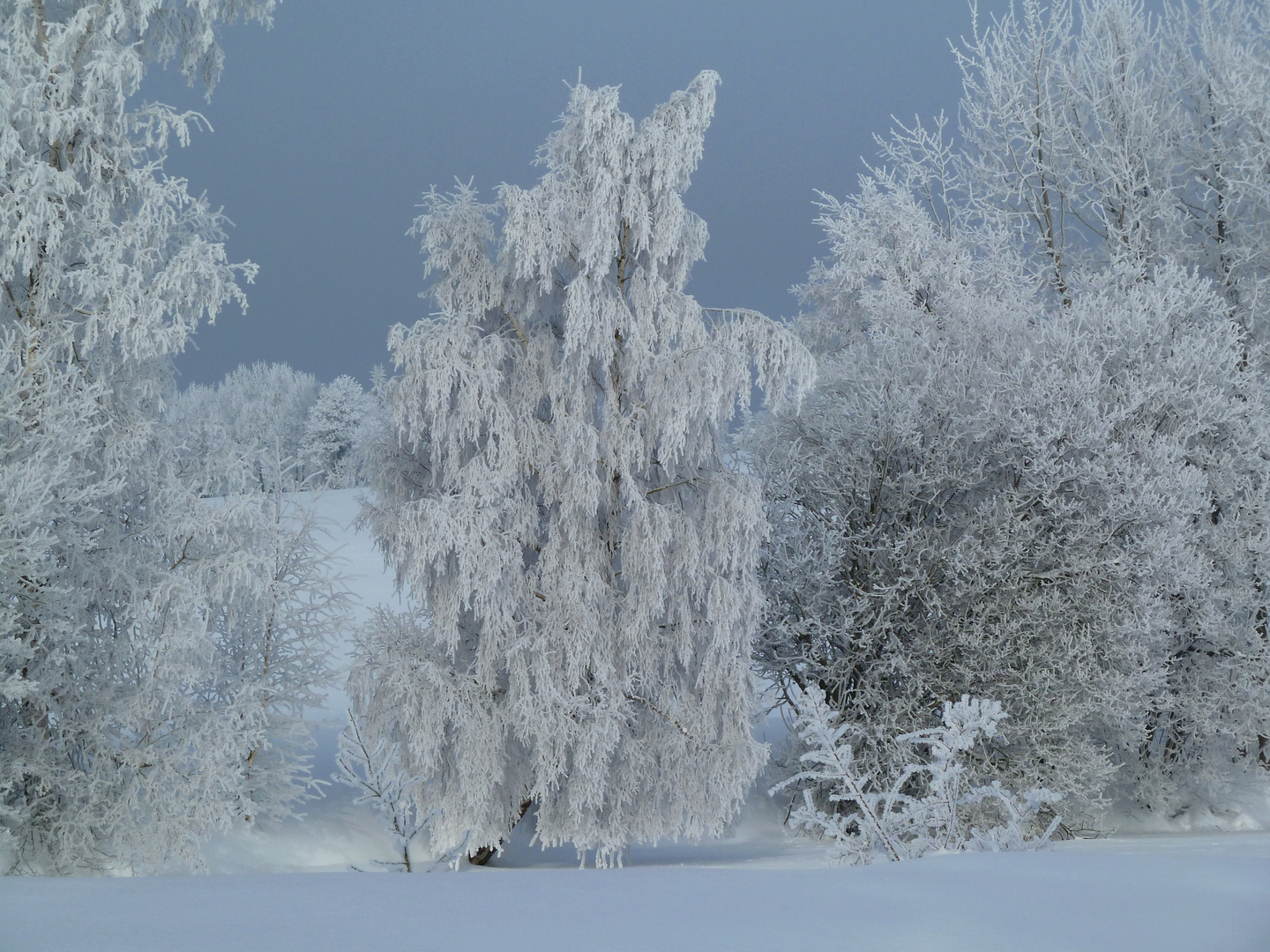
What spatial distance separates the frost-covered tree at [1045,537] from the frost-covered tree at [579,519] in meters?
2.21

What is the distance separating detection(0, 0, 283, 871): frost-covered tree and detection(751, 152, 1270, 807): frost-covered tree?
6.03 meters

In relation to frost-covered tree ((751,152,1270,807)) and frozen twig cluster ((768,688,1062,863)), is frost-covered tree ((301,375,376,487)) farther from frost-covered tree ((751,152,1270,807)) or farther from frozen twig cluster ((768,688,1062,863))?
frozen twig cluster ((768,688,1062,863))

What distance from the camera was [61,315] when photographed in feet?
26.8

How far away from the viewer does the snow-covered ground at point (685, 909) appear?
1909 mm

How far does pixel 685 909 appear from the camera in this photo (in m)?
2.27

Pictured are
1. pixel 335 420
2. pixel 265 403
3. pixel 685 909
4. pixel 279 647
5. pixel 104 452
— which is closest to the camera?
pixel 685 909

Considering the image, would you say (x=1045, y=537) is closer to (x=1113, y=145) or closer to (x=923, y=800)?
(x=1113, y=145)

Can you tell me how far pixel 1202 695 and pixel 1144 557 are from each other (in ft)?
7.42

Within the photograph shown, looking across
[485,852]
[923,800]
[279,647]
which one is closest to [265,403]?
[279,647]

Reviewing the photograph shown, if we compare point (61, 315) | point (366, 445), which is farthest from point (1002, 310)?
point (61, 315)

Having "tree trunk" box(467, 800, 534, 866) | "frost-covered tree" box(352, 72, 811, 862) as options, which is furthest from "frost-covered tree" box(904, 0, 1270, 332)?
"tree trunk" box(467, 800, 534, 866)

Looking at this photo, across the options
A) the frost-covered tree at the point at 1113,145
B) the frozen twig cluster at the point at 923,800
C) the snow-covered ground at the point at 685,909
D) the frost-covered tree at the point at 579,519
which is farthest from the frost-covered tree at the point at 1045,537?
the snow-covered ground at the point at 685,909

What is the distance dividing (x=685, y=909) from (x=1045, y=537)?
960cm

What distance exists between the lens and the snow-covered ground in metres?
1.91
